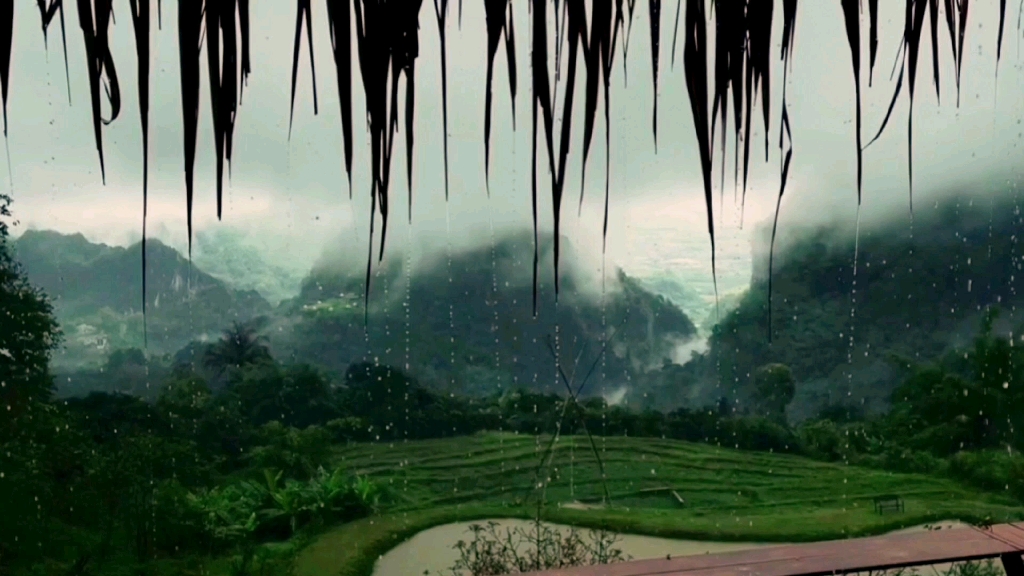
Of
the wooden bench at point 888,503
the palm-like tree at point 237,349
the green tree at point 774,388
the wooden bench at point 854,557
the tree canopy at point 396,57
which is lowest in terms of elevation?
the wooden bench at point 888,503

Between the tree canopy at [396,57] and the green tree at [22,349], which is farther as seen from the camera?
the green tree at [22,349]

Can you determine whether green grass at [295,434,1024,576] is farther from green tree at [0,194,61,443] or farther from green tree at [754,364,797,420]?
green tree at [0,194,61,443]

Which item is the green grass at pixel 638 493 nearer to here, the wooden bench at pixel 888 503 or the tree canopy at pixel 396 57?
the wooden bench at pixel 888 503

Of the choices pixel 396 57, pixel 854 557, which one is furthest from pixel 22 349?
pixel 396 57

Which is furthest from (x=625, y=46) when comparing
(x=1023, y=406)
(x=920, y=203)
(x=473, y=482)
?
(x=1023, y=406)

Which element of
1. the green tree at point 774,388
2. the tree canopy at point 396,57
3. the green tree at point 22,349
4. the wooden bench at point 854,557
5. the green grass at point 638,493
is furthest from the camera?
the green tree at point 774,388

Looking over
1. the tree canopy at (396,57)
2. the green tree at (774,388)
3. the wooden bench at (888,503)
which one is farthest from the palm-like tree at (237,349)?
the tree canopy at (396,57)

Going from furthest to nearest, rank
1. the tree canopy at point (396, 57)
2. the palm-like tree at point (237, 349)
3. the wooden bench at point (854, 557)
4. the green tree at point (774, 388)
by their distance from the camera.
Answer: the green tree at point (774, 388), the palm-like tree at point (237, 349), the wooden bench at point (854, 557), the tree canopy at point (396, 57)

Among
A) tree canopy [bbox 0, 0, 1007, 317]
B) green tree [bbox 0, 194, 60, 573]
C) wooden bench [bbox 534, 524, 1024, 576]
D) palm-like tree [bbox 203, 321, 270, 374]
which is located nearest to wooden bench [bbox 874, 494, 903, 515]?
wooden bench [bbox 534, 524, 1024, 576]
